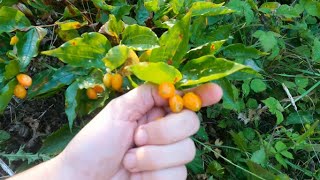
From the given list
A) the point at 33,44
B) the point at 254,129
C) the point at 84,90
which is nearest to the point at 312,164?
the point at 254,129

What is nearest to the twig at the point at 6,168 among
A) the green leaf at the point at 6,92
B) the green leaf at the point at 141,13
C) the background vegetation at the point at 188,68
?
the background vegetation at the point at 188,68

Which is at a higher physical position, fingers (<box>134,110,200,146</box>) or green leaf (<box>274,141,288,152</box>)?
fingers (<box>134,110,200,146</box>)

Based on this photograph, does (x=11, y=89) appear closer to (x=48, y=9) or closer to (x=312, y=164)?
(x=48, y=9)

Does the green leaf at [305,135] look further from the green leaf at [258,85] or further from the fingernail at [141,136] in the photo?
the fingernail at [141,136]

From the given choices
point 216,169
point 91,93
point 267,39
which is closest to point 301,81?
point 267,39

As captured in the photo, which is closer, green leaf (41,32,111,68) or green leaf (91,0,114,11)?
green leaf (41,32,111,68)

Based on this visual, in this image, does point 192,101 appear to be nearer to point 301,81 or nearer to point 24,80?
point 24,80

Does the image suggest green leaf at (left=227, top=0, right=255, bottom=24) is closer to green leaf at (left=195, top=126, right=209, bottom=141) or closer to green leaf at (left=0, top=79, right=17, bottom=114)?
green leaf at (left=195, top=126, right=209, bottom=141)

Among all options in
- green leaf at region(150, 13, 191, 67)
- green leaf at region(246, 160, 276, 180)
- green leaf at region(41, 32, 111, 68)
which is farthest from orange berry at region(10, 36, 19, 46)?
green leaf at region(246, 160, 276, 180)
